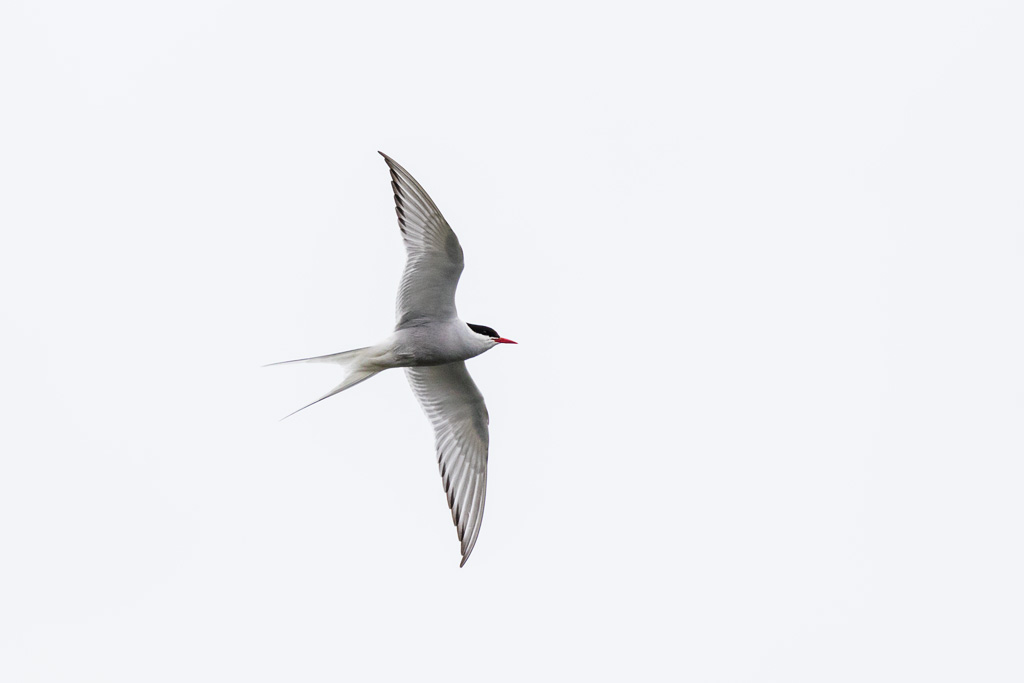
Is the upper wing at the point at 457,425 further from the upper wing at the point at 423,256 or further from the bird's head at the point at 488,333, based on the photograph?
the upper wing at the point at 423,256

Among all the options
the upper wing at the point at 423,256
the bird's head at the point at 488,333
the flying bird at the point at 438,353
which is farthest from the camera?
the bird's head at the point at 488,333

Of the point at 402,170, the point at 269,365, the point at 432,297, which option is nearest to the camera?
the point at 269,365

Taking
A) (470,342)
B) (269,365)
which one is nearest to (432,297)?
(470,342)

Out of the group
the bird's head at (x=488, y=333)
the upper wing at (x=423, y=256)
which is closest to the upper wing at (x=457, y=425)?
the bird's head at (x=488, y=333)

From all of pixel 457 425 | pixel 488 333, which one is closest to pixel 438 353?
pixel 488 333

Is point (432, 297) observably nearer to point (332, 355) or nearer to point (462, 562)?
point (332, 355)

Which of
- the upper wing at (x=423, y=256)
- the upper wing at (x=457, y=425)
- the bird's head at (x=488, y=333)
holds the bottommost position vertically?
the upper wing at (x=457, y=425)
